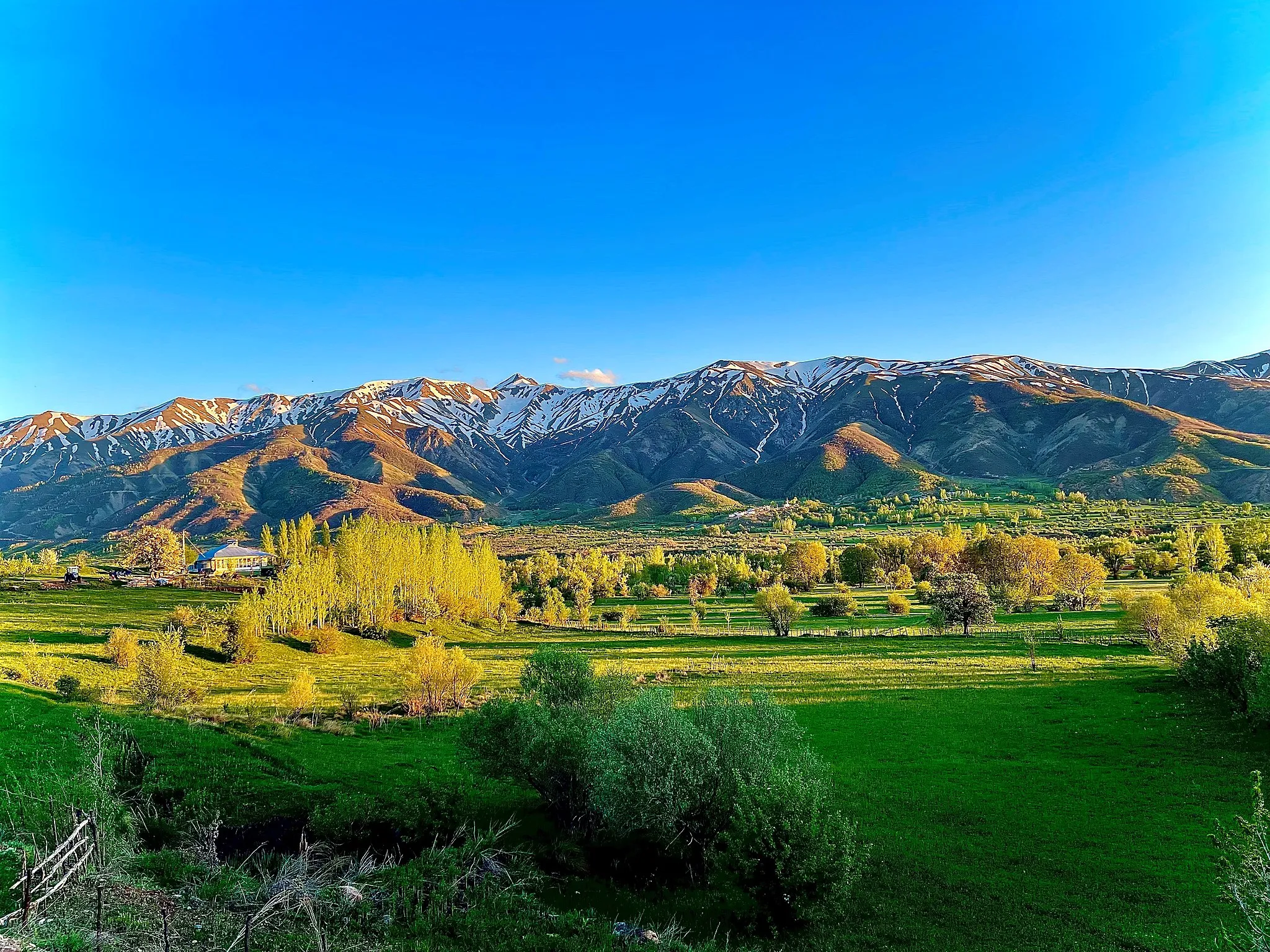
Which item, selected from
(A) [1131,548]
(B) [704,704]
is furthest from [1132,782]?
(A) [1131,548]

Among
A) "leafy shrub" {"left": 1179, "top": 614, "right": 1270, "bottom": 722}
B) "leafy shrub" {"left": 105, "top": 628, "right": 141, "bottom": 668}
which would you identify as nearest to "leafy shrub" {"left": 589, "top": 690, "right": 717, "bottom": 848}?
"leafy shrub" {"left": 1179, "top": 614, "right": 1270, "bottom": 722}

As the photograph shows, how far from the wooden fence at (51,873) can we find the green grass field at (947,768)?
1119cm

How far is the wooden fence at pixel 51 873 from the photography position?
11.4m

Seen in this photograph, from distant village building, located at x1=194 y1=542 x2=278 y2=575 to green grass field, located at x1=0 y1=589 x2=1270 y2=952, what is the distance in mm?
88845

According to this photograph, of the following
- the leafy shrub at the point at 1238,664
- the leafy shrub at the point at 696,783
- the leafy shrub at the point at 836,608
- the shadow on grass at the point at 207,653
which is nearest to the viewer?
the leafy shrub at the point at 696,783

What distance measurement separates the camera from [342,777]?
33.8 metres

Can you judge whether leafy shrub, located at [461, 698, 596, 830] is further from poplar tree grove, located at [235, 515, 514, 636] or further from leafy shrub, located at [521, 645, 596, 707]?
poplar tree grove, located at [235, 515, 514, 636]

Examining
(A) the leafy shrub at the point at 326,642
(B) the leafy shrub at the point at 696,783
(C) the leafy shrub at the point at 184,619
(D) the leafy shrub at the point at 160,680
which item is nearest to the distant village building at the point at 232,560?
(C) the leafy shrub at the point at 184,619

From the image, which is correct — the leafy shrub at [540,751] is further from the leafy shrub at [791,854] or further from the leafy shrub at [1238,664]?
the leafy shrub at [1238,664]

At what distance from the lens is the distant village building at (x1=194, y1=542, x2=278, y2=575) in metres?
155

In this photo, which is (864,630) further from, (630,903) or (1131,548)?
(1131,548)

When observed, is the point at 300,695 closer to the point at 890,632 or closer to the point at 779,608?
the point at 779,608

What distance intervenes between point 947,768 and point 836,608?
73730 mm

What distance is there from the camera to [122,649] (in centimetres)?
5350
